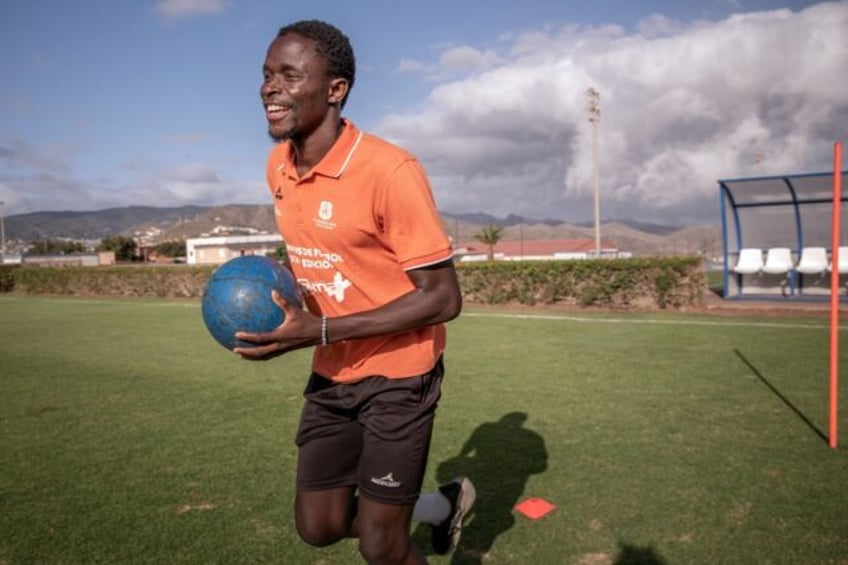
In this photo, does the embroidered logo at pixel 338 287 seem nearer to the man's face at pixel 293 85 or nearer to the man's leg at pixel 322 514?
the man's face at pixel 293 85

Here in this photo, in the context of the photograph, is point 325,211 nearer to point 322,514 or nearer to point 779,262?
point 322,514

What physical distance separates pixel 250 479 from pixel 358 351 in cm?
292

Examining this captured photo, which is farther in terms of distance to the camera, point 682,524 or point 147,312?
point 147,312

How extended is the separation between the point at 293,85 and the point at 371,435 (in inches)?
62.5

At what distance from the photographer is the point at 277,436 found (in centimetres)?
636

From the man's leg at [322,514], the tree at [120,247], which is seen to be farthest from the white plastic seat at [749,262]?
the tree at [120,247]

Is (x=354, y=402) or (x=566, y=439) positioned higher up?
(x=354, y=402)

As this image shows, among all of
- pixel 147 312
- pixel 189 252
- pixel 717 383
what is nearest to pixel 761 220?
pixel 717 383

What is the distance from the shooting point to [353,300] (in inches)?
109

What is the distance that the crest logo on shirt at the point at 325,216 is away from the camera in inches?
106

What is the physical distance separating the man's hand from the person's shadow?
2104 millimetres

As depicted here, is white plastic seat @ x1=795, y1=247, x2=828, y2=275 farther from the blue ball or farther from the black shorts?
the blue ball

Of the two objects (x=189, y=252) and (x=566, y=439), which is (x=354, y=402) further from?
(x=189, y=252)

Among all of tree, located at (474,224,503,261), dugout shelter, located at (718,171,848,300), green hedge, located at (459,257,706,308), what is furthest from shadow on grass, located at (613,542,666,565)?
tree, located at (474,224,503,261)
